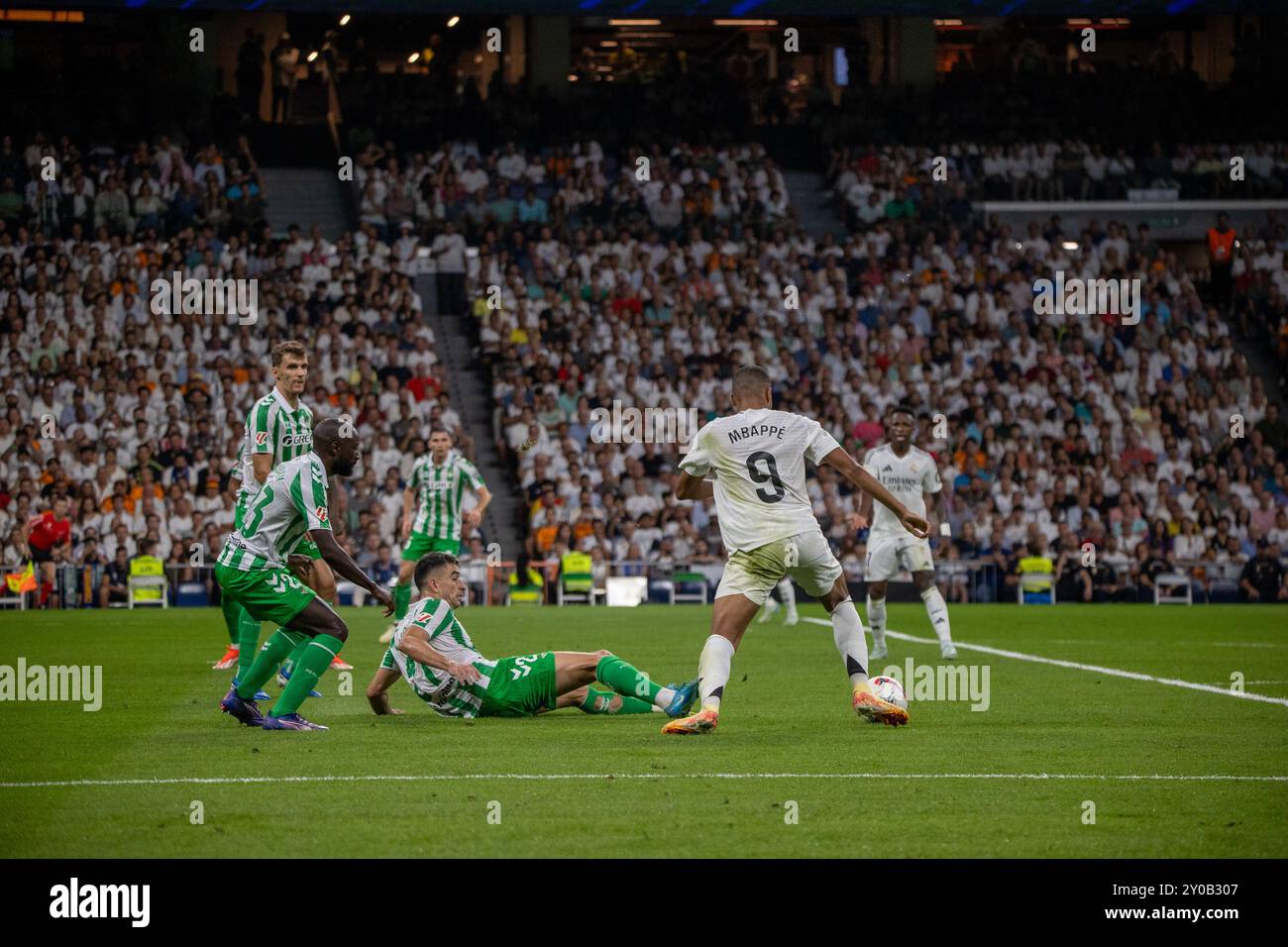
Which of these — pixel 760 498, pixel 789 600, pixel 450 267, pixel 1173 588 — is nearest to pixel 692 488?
pixel 760 498

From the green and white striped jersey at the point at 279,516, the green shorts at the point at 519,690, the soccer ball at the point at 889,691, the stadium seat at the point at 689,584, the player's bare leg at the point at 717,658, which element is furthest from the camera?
the stadium seat at the point at 689,584

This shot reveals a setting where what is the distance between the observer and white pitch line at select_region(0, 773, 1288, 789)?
8461mm

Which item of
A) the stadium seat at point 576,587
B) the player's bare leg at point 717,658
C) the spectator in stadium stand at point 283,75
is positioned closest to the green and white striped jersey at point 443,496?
the player's bare leg at point 717,658

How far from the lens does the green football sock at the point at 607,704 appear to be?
11430 mm

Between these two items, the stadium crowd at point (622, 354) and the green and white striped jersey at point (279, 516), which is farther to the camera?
the stadium crowd at point (622, 354)

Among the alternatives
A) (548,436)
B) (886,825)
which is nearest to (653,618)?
(548,436)

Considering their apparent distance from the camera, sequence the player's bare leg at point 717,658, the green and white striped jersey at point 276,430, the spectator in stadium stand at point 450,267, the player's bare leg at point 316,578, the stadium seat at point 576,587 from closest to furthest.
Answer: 1. the player's bare leg at point 717,658
2. the player's bare leg at point 316,578
3. the green and white striped jersey at point 276,430
4. the stadium seat at point 576,587
5. the spectator in stadium stand at point 450,267

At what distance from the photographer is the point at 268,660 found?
1066 cm

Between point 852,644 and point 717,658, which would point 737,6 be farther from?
point 717,658

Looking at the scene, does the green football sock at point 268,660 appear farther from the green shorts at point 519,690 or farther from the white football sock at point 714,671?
the white football sock at point 714,671

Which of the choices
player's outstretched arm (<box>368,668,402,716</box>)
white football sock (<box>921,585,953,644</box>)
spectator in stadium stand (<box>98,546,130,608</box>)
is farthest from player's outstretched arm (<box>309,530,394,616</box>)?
spectator in stadium stand (<box>98,546,130,608</box>)

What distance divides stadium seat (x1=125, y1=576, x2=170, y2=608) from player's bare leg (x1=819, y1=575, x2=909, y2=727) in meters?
18.4

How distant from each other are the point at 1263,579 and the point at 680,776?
23258 mm

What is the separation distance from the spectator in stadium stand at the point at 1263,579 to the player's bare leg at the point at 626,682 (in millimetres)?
21015
